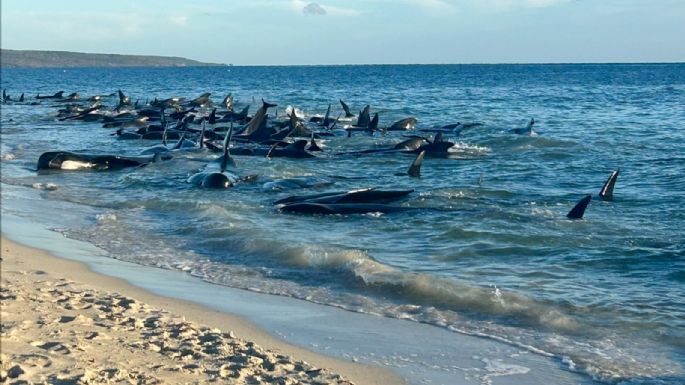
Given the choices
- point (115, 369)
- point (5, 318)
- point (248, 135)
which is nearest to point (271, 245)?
point (5, 318)

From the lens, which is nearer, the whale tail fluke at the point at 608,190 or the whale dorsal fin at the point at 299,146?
the whale tail fluke at the point at 608,190

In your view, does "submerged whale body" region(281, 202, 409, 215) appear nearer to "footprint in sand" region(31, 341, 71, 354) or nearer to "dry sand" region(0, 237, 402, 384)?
"dry sand" region(0, 237, 402, 384)

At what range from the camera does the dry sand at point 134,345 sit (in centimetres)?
573

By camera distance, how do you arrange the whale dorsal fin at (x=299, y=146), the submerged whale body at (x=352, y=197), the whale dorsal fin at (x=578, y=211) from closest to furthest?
the whale dorsal fin at (x=578, y=211)
the submerged whale body at (x=352, y=197)
the whale dorsal fin at (x=299, y=146)

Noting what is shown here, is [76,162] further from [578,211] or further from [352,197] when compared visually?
[578,211]

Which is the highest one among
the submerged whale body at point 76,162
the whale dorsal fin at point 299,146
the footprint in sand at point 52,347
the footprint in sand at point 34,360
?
the footprint in sand at point 34,360

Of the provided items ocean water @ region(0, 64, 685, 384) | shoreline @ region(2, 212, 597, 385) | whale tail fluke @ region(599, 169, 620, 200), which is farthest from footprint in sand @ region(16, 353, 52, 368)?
whale tail fluke @ region(599, 169, 620, 200)

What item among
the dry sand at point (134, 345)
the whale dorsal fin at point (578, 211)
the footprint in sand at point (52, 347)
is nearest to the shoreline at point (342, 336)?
the dry sand at point (134, 345)

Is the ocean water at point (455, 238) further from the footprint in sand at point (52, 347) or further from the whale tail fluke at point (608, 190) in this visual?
the footprint in sand at point (52, 347)

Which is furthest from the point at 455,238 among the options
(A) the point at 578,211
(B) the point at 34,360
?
(B) the point at 34,360

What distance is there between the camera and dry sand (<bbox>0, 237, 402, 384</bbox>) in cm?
573

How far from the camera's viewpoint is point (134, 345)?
6488 millimetres

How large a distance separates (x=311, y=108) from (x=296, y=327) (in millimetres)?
40364

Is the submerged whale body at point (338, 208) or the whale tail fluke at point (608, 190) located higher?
the whale tail fluke at point (608, 190)
